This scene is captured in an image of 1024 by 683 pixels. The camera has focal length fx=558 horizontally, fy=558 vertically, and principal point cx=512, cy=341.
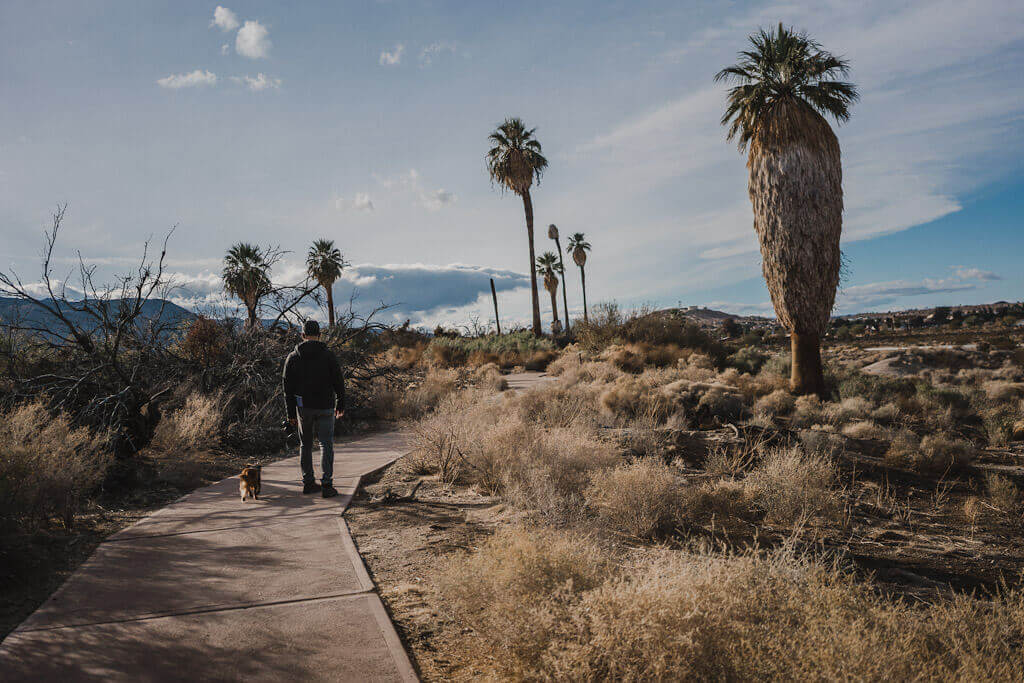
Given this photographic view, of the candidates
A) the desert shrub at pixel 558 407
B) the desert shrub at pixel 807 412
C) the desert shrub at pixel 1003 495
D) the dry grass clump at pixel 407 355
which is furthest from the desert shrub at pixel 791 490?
the dry grass clump at pixel 407 355

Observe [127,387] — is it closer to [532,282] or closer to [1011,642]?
[1011,642]

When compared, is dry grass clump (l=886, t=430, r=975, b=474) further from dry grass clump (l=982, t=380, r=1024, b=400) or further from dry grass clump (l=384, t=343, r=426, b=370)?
dry grass clump (l=384, t=343, r=426, b=370)

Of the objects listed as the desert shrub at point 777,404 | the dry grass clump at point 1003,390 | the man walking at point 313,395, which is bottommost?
the dry grass clump at point 1003,390

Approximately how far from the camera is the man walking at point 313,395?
21.2 ft

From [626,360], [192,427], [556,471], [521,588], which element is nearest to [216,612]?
[521,588]

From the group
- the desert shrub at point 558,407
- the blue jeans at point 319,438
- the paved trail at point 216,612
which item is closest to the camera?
the paved trail at point 216,612

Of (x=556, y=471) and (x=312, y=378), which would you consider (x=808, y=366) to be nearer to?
(x=556, y=471)

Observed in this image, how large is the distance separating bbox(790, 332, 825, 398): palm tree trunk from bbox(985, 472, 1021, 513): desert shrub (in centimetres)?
674

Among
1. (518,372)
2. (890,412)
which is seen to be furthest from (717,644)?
(518,372)

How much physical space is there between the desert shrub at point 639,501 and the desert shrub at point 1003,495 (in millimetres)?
4669

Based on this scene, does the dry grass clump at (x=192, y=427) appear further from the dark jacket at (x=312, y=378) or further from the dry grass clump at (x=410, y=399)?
the dry grass clump at (x=410, y=399)

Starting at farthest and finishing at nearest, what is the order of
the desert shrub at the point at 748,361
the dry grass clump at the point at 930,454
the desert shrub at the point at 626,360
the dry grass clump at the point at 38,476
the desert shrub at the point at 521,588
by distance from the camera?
1. the desert shrub at the point at 748,361
2. the desert shrub at the point at 626,360
3. the dry grass clump at the point at 930,454
4. the dry grass clump at the point at 38,476
5. the desert shrub at the point at 521,588

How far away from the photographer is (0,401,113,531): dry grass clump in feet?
16.1

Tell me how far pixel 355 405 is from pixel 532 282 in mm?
22716
